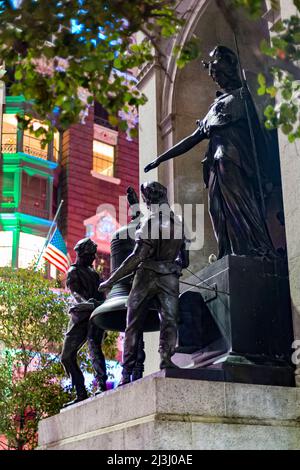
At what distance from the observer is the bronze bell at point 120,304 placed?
10.8 m

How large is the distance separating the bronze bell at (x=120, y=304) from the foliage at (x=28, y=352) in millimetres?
10823

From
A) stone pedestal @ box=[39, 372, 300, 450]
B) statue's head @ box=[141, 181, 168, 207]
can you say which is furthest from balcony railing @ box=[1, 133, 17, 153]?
stone pedestal @ box=[39, 372, 300, 450]

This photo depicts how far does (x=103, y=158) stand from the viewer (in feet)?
160

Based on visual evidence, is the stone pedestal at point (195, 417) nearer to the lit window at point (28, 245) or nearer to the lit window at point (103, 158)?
the lit window at point (28, 245)

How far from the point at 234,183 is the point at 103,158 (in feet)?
124

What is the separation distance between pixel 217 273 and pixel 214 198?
4.99 ft

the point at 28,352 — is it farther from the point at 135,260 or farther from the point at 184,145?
the point at 135,260

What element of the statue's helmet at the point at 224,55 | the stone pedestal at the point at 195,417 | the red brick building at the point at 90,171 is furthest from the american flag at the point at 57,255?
the stone pedestal at the point at 195,417

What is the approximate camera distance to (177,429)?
8.56m

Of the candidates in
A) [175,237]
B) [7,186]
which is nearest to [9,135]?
[7,186]

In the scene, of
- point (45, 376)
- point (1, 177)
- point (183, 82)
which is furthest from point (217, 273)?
point (1, 177)

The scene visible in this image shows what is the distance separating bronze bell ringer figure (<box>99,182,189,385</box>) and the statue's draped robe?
1192 millimetres

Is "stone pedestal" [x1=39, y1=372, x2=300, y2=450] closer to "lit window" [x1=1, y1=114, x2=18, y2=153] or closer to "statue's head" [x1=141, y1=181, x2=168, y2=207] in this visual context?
"statue's head" [x1=141, y1=181, x2=168, y2=207]
